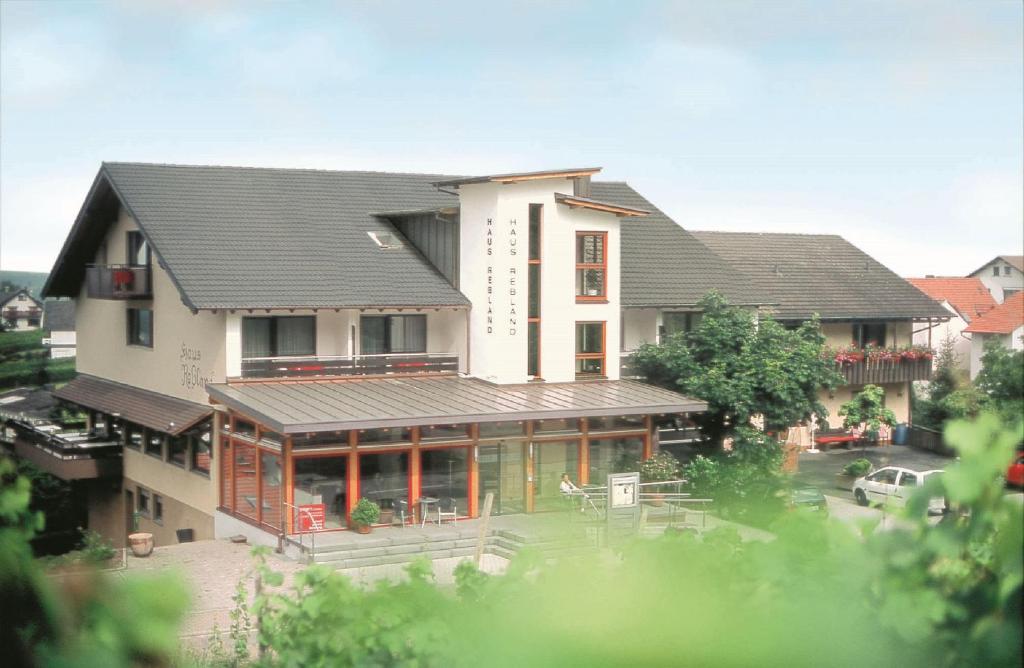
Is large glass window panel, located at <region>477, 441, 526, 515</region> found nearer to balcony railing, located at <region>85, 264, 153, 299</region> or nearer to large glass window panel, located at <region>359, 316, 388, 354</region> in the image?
large glass window panel, located at <region>359, 316, 388, 354</region>

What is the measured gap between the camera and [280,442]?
2227 cm

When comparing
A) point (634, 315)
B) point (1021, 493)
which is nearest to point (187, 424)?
point (634, 315)

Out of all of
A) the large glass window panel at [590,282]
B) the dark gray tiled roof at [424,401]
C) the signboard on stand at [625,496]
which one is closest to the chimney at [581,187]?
the large glass window panel at [590,282]

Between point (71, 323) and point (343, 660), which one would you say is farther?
point (71, 323)

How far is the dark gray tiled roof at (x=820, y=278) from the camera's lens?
3684 cm

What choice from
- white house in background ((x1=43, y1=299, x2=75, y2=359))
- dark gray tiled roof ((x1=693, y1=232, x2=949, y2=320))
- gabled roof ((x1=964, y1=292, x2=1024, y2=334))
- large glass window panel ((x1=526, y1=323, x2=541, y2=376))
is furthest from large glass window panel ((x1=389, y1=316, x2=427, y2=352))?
white house in background ((x1=43, y1=299, x2=75, y2=359))

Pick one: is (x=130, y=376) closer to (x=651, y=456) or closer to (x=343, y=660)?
(x=651, y=456)

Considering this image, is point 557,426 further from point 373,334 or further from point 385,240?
point 385,240

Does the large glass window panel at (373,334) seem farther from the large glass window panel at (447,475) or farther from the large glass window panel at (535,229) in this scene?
the large glass window panel at (447,475)

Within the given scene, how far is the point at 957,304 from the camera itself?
155 feet

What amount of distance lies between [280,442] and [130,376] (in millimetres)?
9039

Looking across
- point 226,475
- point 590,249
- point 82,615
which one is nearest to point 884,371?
point 590,249

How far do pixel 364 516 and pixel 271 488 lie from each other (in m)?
1.90

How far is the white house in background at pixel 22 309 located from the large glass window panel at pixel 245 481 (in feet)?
58.3
